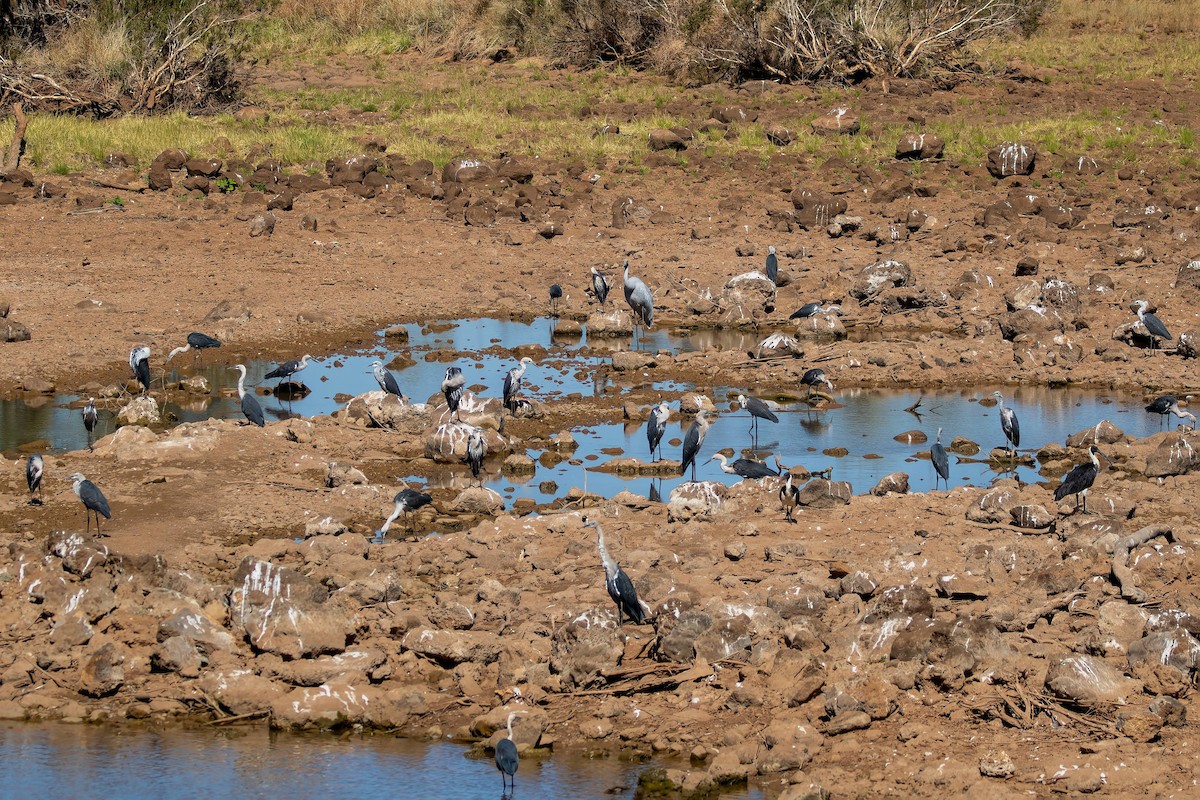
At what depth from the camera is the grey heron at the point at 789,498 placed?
10898 mm

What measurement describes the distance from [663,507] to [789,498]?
100 centimetres

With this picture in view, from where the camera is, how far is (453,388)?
13.8 m

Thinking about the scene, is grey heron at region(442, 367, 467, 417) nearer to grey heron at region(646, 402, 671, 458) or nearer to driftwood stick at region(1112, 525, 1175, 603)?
grey heron at region(646, 402, 671, 458)

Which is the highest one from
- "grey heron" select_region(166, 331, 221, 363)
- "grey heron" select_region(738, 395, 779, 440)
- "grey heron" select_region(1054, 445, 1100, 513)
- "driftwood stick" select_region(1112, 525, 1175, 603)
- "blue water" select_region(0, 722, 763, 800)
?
"driftwood stick" select_region(1112, 525, 1175, 603)

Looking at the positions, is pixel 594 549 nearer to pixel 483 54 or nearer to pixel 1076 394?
pixel 1076 394

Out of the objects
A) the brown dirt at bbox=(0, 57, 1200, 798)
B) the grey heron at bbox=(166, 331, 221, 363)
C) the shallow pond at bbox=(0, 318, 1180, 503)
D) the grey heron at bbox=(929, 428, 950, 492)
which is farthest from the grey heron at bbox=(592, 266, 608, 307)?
the grey heron at bbox=(929, 428, 950, 492)

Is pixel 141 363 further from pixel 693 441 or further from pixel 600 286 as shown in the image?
pixel 600 286

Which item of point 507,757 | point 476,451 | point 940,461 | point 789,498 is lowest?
point 476,451

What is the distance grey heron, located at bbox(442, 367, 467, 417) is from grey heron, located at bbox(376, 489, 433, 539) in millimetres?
2362

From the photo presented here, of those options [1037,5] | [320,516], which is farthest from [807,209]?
[1037,5]

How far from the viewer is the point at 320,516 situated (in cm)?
1166

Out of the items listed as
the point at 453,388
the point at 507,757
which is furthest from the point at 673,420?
the point at 507,757

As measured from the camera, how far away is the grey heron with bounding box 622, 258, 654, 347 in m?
18.1

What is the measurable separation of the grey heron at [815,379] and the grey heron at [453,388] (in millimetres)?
3876
